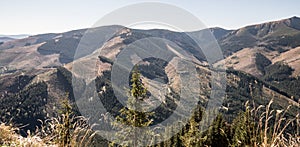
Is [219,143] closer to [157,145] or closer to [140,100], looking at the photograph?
[140,100]

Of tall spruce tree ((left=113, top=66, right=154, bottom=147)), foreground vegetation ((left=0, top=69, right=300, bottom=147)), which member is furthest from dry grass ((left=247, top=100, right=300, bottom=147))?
tall spruce tree ((left=113, top=66, right=154, bottom=147))

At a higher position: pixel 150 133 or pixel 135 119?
pixel 135 119

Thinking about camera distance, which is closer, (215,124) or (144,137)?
(144,137)

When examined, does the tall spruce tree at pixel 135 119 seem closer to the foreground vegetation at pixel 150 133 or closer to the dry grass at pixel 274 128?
the foreground vegetation at pixel 150 133

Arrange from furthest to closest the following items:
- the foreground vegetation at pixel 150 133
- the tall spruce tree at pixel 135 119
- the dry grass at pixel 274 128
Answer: the tall spruce tree at pixel 135 119 < the foreground vegetation at pixel 150 133 < the dry grass at pixel 274 128

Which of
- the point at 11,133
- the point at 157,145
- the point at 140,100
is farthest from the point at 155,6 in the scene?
the point at 11,133

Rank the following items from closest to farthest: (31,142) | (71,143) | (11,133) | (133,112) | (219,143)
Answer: (71,143) < (31,142) < (11,133) < (133,112) < (219,143)

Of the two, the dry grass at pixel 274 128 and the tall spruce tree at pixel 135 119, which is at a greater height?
the dry grass at pixel 274 128

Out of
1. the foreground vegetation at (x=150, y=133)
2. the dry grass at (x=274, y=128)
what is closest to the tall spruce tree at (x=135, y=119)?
the foreground vegetation at (x=150, y=133)

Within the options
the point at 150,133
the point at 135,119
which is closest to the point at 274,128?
the point at 150,133

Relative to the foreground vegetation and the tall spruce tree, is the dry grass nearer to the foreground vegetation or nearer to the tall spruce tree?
the foreground vegetation

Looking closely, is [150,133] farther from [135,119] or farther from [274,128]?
[274,128]
